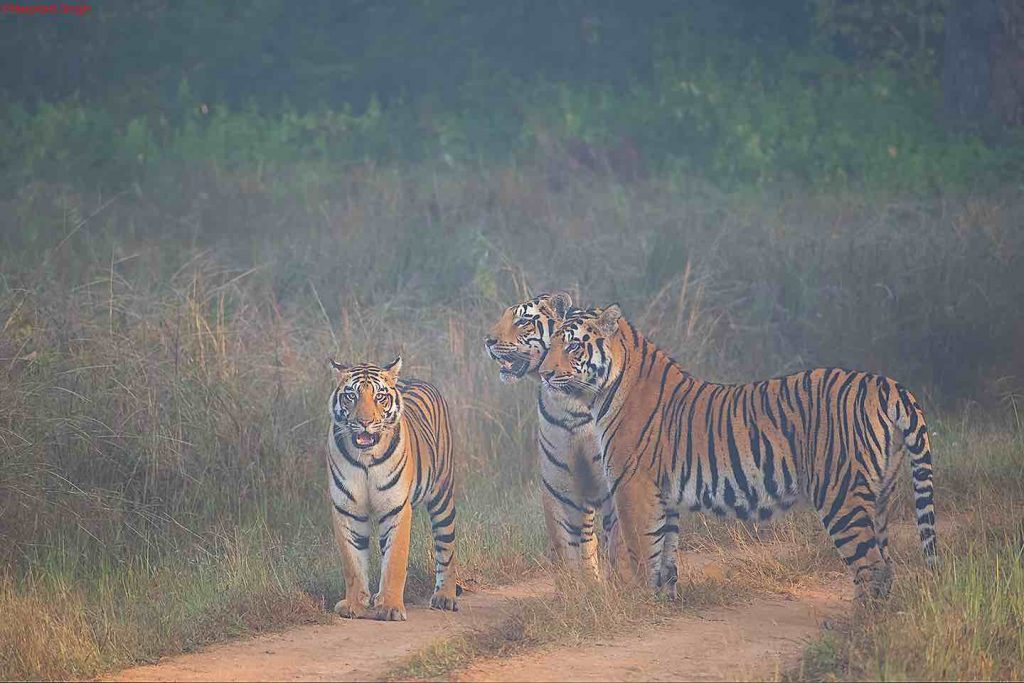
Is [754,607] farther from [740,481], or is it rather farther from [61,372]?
[61,372]

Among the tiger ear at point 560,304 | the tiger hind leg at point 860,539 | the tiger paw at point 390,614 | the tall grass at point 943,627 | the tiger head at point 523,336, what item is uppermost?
the tiger ear at point 560,304

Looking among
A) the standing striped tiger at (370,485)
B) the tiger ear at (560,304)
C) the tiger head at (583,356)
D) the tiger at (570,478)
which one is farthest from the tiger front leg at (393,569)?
the tiger ear at (560,304)

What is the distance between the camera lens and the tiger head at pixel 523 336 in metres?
6.55

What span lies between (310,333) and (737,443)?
4.09 metres

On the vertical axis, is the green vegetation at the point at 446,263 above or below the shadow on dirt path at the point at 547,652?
above

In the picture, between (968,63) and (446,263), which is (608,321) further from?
(968,63)

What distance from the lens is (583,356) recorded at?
6195 mm

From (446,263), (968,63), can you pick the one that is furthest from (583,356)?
(968,63)

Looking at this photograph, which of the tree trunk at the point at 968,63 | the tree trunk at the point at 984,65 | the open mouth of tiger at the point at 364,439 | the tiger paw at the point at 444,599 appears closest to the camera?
the open mouth of tiger at the point at 364,439

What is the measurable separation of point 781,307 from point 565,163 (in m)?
5.57

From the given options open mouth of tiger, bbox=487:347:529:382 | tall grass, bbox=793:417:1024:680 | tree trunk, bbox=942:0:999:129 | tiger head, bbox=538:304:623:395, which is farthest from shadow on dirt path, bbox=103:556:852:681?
tree trunk, bbox=942:0:999:129

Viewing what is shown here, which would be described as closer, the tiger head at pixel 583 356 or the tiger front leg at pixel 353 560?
the tiger front leg at pixel 353 560

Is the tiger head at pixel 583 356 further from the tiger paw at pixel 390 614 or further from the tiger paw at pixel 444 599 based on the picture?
the tiger paw at pixel 390 614

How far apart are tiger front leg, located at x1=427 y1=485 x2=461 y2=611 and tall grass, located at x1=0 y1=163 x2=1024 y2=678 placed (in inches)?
11.0
